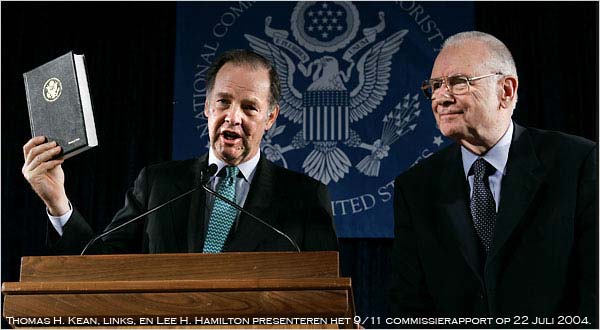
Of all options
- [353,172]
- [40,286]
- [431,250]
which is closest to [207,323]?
[40,286]

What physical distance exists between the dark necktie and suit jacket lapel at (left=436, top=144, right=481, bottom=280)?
2cm

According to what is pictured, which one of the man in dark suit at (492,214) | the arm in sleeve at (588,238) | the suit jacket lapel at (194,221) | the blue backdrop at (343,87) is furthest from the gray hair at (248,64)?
the blue backdrop at (343,87)

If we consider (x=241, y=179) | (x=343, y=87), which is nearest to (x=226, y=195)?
(x=241, y=179)

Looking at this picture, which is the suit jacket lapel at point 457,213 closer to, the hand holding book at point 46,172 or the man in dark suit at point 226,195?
the man in dark suit at point 226,195

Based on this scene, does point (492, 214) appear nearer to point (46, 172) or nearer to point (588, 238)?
point (588, 238)

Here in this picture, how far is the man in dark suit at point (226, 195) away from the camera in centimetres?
284

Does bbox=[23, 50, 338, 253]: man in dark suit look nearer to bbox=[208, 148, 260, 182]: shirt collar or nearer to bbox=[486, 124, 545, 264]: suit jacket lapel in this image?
bbox=[208, 148, 260, 182]: shirt collar

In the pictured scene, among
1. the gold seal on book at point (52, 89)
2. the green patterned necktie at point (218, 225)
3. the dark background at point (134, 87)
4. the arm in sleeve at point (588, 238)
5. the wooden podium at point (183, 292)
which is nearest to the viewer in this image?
the wooden podium at point (183, 292)

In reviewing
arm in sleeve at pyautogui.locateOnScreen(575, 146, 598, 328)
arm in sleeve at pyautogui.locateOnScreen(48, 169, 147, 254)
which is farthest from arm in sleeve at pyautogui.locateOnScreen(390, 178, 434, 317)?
arm in sleeve at pyautogui.locateOnScreen(48, 169, 147, 254)

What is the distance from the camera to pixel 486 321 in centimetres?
275

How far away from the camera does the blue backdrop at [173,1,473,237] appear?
4.57 metres

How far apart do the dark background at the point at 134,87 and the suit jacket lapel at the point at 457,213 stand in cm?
165

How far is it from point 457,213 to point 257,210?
26.3 inches

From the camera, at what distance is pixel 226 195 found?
3.09 metres
